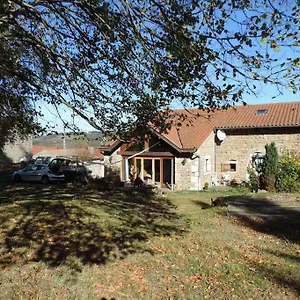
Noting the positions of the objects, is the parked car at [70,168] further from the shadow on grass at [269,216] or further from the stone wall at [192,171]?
the shadow on grass at [269,216]

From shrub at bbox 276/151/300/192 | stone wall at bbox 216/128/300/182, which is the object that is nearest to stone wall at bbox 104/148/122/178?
stone wall at bbox 216/128/300/182

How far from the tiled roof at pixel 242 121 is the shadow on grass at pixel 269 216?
6.36m

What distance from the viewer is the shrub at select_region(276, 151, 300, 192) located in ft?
65.3

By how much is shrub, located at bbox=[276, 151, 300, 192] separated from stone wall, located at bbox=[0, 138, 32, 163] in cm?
3070

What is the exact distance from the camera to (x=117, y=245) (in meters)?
7.46

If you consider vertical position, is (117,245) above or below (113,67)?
below

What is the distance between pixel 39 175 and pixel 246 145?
1573cm

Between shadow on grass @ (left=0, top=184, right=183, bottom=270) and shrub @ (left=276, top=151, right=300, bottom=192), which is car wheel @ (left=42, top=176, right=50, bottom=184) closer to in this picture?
shadow on grass @ (left=0, top=184, right=183, bottom=270)

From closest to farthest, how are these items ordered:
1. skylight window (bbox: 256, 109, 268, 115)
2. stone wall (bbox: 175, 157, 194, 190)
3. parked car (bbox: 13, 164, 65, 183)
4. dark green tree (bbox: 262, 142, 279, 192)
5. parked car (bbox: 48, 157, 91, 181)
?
dark green tree (bbox: 262, 142, 279, 192), stone wall (bbox: 175, 157, 194, 190), skylight window (bbox: 256, 109, 268, 115), parked car (bbox: 48, 157, 91, 181), parked car (bbox: 13, 164, 65, 183)

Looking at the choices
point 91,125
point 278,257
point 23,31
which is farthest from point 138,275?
point 23,31

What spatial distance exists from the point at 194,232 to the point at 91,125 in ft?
13.3

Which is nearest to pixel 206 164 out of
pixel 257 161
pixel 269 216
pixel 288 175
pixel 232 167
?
pixel 232 167

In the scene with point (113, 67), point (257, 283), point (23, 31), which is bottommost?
point (257, 283)

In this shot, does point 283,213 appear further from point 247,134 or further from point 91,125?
point 247,134
